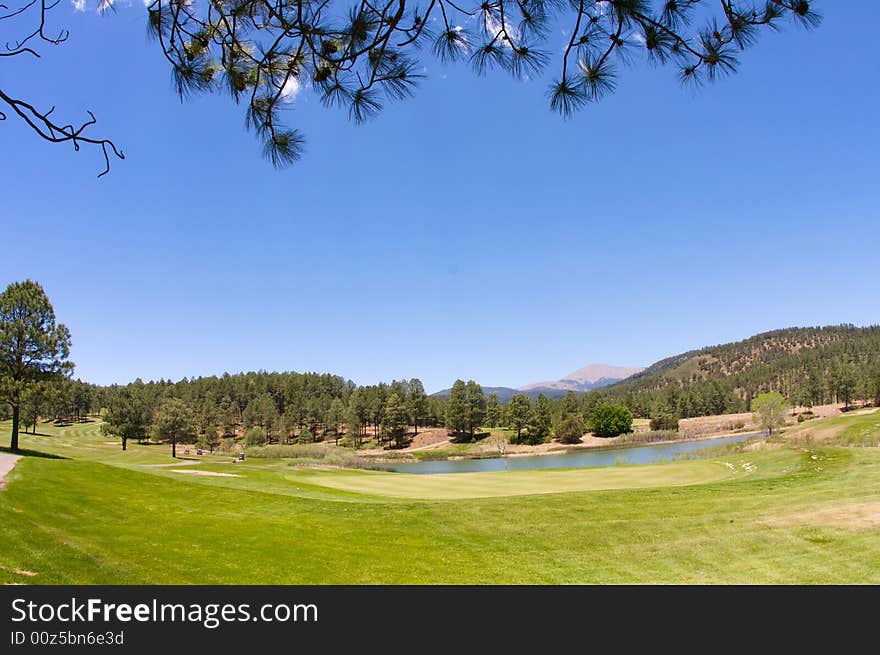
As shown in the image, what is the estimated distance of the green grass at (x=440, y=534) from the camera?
22.4 feet

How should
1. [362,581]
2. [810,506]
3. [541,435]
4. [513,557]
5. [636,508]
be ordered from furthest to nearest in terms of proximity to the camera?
[541,435] → [636,508] → [810,506] → [513,557] → [362,581]

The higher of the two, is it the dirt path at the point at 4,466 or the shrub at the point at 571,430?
the dirt path at the point at 4,466

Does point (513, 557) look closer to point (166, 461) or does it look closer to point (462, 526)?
point (462, 526)

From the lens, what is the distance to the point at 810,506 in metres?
10.2

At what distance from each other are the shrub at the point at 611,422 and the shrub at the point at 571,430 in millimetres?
4213

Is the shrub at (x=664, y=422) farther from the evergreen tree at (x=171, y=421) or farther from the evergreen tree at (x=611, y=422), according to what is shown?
the evergreen tree at (x=171, y=421)

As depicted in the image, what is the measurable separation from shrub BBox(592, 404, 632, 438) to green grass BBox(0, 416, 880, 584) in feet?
210

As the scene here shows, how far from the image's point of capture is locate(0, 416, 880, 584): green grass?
6836mm

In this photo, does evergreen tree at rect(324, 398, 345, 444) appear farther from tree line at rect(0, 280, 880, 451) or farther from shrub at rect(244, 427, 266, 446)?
shrub at rect(244, 427, 266, 446)

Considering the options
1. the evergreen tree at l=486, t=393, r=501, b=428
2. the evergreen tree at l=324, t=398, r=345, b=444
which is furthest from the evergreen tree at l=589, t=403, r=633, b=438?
the evergreen tree at l=324, t=398, r=345, b=444

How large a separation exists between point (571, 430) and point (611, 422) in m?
7.63

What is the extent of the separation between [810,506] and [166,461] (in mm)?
Result: 38201

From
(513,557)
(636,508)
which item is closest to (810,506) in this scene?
(636,508)

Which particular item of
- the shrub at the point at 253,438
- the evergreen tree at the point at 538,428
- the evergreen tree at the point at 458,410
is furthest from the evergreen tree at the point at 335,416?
the evergreen tree at the point at 538,428
